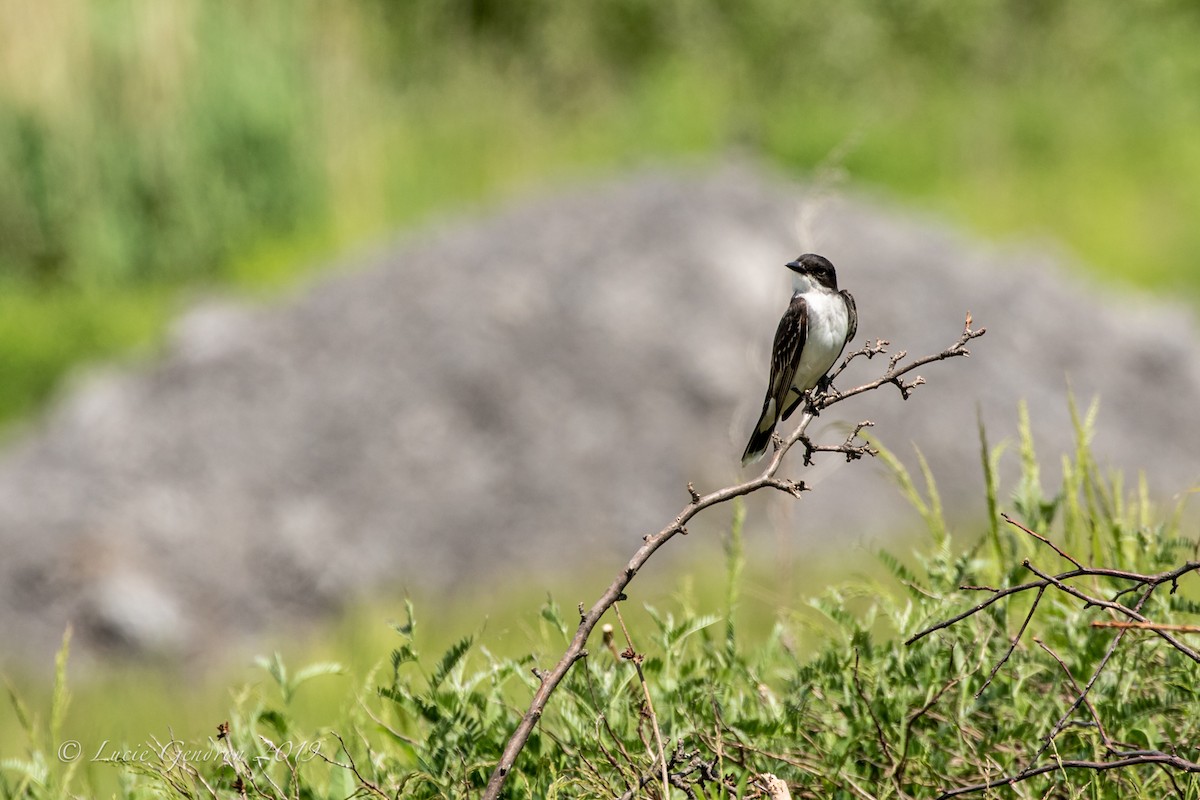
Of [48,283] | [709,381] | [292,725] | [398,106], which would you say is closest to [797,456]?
[292,725]

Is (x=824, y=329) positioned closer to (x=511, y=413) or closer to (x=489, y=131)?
(x=511, y=413)

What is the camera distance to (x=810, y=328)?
2.14 m

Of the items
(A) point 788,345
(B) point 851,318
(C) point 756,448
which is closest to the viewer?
(B) point 851,318

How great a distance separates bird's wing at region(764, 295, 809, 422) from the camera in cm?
214

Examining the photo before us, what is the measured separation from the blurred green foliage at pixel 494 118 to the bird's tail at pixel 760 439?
1017 cm

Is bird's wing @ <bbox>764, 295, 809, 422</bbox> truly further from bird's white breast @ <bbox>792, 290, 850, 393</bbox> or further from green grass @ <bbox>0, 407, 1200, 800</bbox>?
green grass @ <bbox>0, 407, 1200, 800</bbox>

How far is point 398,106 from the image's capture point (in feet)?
57.0

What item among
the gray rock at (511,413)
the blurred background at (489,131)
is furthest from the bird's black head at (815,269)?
the blurred background at (489,131)

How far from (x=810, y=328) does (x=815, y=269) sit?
0.10m

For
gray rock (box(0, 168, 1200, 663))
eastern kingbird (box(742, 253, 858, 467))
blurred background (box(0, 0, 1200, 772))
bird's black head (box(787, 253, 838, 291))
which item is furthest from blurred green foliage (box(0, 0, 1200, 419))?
bird's black head (box(787, 253, 838, 291))

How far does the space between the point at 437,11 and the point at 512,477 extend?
1318 centimetres

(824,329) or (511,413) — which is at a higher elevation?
(511,413)

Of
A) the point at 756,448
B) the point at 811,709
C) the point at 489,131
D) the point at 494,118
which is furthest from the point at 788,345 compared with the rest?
the point at 494,118

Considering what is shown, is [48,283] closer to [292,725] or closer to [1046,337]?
[1046,337]
